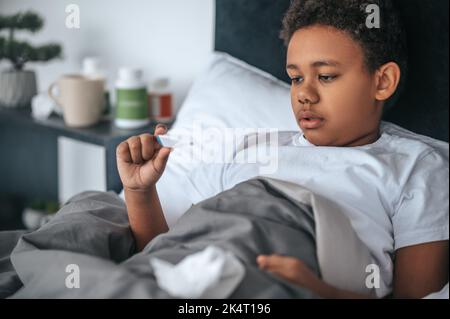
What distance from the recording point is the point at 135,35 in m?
1.35

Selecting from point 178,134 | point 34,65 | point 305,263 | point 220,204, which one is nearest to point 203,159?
point 178,134

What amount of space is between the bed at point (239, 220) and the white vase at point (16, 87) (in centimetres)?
68

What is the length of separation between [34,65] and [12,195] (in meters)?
0.41

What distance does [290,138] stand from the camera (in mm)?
843

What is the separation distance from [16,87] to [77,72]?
17cm

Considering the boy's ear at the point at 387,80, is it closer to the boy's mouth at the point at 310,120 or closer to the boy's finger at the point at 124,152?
the boy's mouth at the point at 310,120

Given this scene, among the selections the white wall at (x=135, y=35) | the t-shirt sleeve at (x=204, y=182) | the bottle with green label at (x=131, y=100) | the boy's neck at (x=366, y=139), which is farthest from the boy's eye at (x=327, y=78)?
the bottle with green label at (x=131, y=100)

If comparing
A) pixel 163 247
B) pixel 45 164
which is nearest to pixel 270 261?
pixel 163 247

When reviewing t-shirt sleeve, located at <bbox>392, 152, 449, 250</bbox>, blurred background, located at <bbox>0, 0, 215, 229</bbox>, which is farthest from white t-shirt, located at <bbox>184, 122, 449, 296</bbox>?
blurred background, located at <bbox>0, 0, 215, 229</bbox>

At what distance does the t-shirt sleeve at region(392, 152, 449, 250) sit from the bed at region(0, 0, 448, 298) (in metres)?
0.06

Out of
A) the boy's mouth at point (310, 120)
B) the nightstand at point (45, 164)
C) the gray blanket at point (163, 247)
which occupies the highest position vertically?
the boy's mouth at point (310, 120)

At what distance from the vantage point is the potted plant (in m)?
1.52

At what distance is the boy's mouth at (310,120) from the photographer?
30.3 inches

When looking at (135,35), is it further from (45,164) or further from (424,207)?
(424,207)
